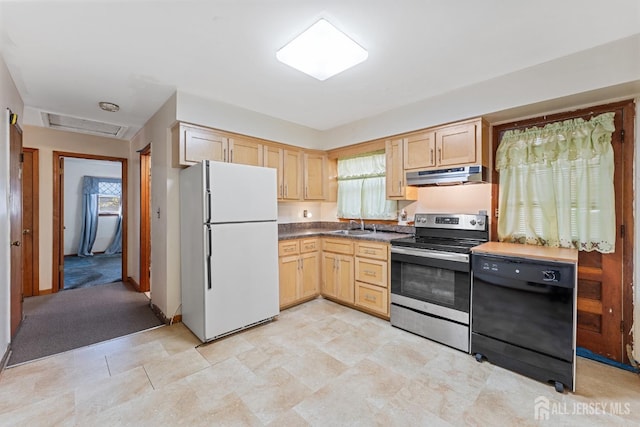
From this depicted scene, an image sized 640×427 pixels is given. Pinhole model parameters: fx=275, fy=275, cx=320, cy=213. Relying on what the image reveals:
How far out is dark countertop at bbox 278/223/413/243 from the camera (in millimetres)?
3316

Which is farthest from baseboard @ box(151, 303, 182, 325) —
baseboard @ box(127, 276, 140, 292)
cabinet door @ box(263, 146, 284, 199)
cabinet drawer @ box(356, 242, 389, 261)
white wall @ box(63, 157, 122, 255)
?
white wall @ box(63, 157, 122, 255)

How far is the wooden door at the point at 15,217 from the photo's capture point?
8.29 feet

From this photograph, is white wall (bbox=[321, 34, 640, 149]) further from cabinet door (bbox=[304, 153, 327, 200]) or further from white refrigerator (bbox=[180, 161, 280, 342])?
white refrigerator (bbox=[180, 161, 280, 342])

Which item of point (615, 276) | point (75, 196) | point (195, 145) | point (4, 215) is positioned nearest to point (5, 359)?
point (4, 215)

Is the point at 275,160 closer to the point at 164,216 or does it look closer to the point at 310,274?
the point at 164,216

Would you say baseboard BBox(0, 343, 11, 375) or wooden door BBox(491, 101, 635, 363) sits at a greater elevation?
wooden door BBox(491, 101, 635, 363)

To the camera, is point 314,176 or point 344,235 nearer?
point 344,235

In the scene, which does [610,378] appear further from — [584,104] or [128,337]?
[128,337]

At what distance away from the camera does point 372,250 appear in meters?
3.21

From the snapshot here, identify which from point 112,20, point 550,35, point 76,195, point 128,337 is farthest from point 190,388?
point 76,195

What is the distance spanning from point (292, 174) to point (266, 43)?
2.00 meters

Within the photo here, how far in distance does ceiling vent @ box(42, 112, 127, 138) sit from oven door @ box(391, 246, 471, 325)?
4.27m

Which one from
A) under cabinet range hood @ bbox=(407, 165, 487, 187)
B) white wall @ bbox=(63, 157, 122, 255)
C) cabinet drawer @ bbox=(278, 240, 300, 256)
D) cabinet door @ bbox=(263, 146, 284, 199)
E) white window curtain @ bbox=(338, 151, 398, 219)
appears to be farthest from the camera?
white wall @ bbox=(63, 157, 122, 255)

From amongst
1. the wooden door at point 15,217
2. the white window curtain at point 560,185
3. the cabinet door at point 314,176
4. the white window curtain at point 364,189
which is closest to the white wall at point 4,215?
the wooden door at point 15,217
